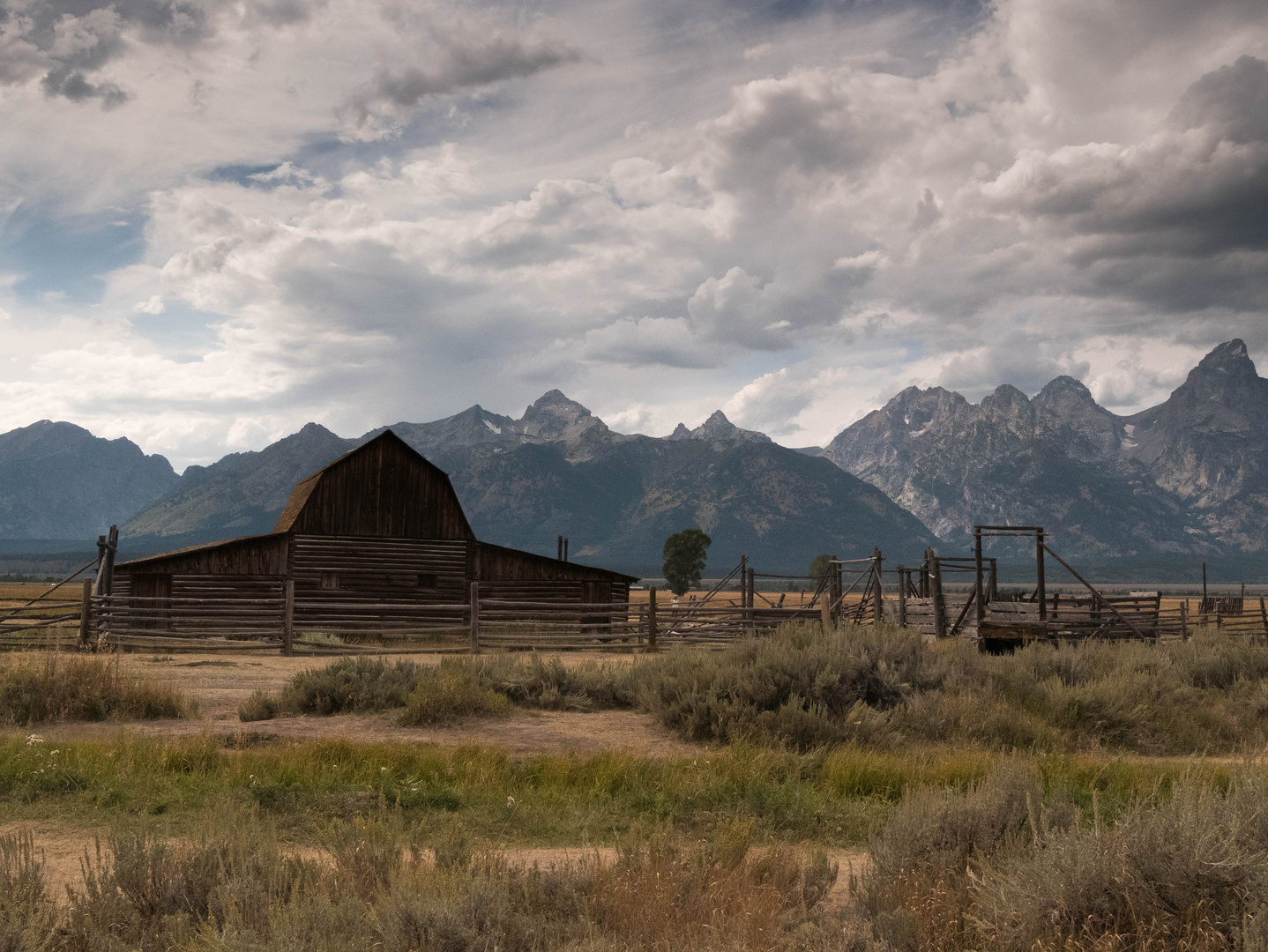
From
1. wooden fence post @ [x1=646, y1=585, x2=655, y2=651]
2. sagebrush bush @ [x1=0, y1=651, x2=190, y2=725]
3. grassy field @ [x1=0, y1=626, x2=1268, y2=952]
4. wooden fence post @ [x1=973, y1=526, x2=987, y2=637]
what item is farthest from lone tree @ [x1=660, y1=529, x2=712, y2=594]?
sagebrush bush @ [x1=0, y1=651, x2=190, y2=725]

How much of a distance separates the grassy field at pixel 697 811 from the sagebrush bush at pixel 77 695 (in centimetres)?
8

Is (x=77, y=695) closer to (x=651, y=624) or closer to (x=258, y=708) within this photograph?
(x=258, y=708)

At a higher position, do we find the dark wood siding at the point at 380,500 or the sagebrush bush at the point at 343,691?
the dark wood siding at the point at 380,500

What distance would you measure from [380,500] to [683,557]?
196 feet

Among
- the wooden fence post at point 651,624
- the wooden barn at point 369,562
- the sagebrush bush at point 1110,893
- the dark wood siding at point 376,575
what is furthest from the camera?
the dark wood siding at point 376,575

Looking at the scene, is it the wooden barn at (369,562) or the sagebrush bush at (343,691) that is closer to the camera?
the sagebrush bush at (343,691)

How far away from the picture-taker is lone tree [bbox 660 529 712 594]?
8644 centimetres

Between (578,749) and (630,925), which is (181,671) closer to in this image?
(578,749)

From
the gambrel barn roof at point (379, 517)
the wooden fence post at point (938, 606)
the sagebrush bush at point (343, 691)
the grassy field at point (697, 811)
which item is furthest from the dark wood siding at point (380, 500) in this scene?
the sagebrush bush at point (343, 691)

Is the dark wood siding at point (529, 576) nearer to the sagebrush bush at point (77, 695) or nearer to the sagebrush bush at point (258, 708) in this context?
the sagebrush bush at point (258, 708)

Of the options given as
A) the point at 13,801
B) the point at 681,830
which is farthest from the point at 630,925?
the point at 13,801

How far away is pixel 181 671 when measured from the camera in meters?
15.7

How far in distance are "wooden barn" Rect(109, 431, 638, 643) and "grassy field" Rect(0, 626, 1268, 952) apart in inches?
601

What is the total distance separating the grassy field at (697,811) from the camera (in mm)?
4102
